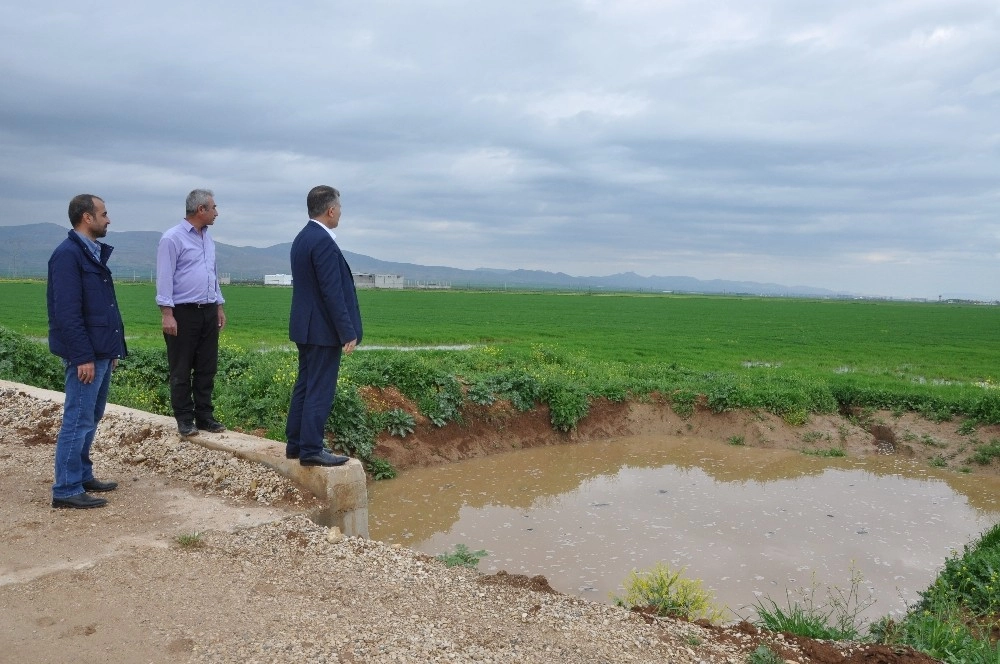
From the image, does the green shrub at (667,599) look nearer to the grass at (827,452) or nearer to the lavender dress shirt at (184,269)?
the lavender dress shirt at (184,269)

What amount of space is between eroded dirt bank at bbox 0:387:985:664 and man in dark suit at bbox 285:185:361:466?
1.81 feet

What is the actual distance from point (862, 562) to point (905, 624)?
2023mm

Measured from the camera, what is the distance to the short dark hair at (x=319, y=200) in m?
5.10

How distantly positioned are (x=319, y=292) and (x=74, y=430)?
6.30 ft

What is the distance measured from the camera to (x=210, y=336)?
626 cm

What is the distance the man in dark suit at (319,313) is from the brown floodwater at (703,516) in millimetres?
1842

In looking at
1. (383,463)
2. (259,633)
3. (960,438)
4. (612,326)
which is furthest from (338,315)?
(612,326)

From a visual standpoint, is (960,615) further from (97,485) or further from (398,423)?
(398,423)

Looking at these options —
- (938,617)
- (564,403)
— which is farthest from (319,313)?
(564,403)

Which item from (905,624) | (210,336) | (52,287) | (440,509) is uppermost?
(52,287)

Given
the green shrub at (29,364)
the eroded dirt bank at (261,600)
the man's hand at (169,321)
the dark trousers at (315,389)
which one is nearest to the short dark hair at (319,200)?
the dark trousers at (315,389)

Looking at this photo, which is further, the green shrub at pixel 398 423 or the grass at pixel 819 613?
the green shrub at pixel 398 423

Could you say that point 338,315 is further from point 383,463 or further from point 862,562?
point 862,562

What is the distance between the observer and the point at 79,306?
15.7 feet
